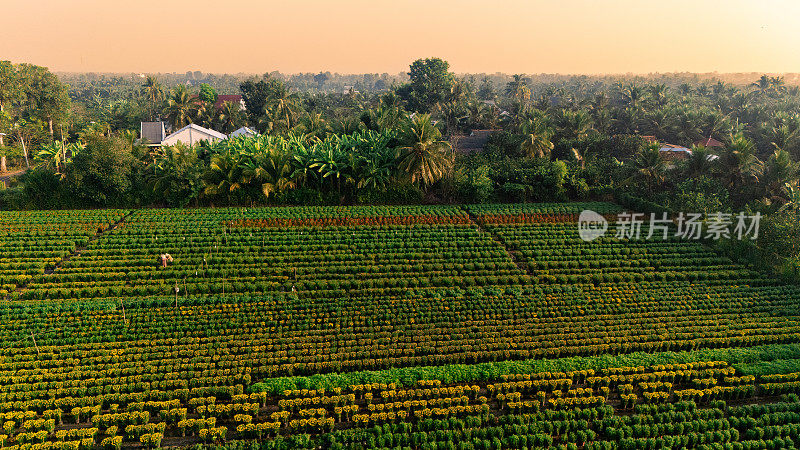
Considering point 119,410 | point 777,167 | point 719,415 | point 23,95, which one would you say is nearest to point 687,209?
point 777,167

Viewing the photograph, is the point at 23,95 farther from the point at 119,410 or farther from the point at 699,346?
the point at 699,346

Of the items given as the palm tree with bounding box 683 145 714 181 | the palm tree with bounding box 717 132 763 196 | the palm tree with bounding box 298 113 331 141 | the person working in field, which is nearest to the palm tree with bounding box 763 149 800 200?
the palm tree with bounding box 717 132 763 196

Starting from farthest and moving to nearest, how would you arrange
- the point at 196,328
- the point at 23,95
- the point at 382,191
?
1. the point at 23,95
2. the point at 382,191
3. the point at 196,328

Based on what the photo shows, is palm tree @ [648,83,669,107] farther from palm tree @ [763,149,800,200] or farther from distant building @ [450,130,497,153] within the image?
palm tree @ [763,149,800,200]

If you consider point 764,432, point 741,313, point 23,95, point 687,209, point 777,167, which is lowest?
point 764,432

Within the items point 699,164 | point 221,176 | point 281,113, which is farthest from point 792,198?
point 281,113

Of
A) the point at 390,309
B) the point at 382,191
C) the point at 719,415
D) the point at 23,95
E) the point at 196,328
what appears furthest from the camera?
the point at 23,95
